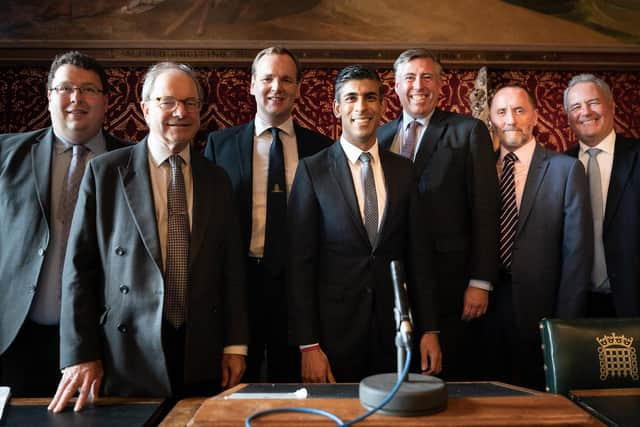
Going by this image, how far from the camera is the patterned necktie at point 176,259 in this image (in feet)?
6.75

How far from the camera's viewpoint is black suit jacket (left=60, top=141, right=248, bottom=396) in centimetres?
197

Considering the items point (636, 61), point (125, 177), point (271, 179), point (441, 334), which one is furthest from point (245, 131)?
point (636, 61)

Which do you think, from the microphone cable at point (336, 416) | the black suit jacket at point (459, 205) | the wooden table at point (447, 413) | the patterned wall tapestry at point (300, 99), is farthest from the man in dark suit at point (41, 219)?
the patterned wall tapestry at point (300, 99)

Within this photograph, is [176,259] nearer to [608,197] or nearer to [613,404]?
[613,404]

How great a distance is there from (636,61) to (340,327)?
339 cm

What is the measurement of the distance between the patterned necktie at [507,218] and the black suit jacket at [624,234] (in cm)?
50

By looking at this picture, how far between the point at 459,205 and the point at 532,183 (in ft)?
1.33

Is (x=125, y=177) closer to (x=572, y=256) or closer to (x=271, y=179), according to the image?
(x=271, y=179)

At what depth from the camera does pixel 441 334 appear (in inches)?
113

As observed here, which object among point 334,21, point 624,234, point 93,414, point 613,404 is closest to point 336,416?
point 93,414

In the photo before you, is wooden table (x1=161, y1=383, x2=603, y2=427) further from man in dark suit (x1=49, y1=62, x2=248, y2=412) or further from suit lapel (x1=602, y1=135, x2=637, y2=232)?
suit lapel (x1=602, y1=135, x2=637, y2=232)

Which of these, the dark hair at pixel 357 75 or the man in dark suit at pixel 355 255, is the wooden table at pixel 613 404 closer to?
the man in dark suit at pixel 355 255

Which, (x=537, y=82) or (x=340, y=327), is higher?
(x=537, y=82)

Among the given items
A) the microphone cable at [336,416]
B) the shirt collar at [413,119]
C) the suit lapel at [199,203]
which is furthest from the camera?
the shirt collar at [413,119]
